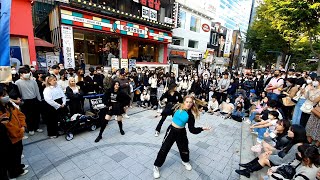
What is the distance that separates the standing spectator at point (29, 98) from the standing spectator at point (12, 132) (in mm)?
1794

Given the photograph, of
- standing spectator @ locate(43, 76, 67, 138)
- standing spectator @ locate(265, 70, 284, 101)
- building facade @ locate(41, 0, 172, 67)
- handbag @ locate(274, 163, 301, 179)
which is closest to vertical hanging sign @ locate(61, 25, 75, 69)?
building facade @ locate(41, 0, 172, 67)

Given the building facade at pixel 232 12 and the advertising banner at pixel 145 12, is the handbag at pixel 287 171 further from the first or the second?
the building facade at pixel 232 12

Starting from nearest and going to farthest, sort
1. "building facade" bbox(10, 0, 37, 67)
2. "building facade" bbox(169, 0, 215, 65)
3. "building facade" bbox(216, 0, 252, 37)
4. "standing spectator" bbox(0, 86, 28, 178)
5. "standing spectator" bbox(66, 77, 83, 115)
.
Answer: "standing spectator" bbox(0, 86, 28, 178) < "standing spectator" bbox(66, 77, 83, 115) < "building facade" bbox(10, 0, 37, 67) < "building facade" bbox(169, 0, 215, 65) < "building facade" bbox(216, 0, 252, 37)

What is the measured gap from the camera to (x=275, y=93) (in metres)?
7.46

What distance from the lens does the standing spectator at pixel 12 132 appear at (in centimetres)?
303

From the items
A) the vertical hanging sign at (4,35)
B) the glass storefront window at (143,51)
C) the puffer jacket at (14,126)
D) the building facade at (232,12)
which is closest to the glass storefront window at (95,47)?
the glass storefront window at (143,51)

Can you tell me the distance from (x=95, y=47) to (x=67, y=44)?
20.4 ft

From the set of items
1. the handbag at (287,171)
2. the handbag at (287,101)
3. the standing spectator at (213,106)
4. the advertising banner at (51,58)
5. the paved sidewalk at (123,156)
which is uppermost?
the advertising banner at (51,58)

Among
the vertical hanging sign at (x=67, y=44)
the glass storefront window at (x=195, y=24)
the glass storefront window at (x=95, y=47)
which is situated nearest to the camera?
the vertical hanging sign at (x=67, y=44)

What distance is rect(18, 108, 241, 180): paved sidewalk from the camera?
3775 mm

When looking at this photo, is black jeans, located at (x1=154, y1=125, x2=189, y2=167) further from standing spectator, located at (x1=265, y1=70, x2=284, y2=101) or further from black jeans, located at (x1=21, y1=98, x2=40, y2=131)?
standing spectator, located at (x1=265, y1=70, x2=284, y2=101)

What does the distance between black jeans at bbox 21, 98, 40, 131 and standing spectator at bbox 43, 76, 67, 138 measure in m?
0.57

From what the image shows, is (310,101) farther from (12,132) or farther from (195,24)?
(195,24)

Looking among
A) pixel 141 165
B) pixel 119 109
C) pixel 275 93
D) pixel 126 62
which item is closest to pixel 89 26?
pixel 126 62
